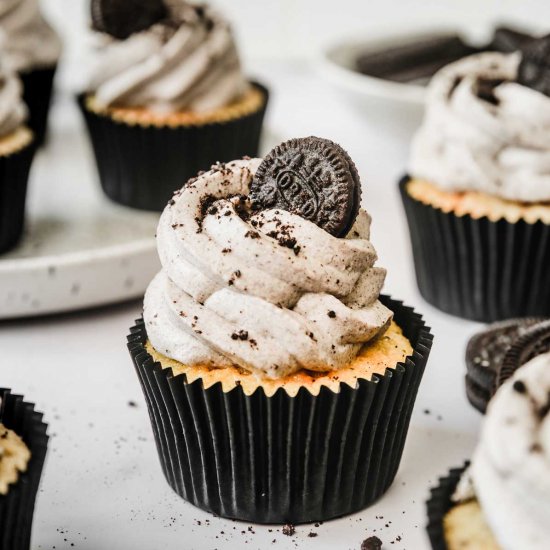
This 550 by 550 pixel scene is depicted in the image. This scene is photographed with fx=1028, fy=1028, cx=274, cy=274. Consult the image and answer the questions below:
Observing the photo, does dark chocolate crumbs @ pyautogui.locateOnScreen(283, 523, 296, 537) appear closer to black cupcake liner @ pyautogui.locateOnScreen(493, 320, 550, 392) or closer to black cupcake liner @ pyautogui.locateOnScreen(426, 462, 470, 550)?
black cupcake liner @ pyautogui.locateOnScreen(426, 462, 470, 550)

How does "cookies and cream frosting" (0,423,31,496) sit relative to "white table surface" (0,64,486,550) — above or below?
above

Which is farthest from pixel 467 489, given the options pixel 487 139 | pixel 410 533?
pixel 487 139

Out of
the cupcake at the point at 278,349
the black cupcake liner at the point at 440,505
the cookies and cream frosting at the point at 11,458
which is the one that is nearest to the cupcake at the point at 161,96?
the cupcake at the point at 278,349

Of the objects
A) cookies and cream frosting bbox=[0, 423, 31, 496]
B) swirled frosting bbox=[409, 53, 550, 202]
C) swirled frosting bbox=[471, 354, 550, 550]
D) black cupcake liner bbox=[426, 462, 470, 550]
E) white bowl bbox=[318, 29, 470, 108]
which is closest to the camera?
swirled frosting bbox=[471, 354, 550, 550]

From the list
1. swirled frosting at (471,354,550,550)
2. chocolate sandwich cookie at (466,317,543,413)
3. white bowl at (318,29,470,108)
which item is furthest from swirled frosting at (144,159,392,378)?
white bowl at (318,29,470,108)

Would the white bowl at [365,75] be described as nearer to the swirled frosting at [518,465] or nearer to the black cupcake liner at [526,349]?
the black cupcake liner at [526,349]

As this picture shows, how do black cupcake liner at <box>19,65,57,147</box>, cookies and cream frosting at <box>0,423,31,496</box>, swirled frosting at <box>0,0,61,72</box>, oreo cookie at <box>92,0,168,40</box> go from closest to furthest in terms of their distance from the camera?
cookies and cream frosting at <box>0,423,31,496</box> → oreo cookie at <box>92,0,168,40</box> → swirled frosting at <box>0,0,61,72</box> → black cupcake liner at <box>19,65,57,147</box>

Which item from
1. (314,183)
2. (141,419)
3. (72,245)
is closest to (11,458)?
(141,419)
